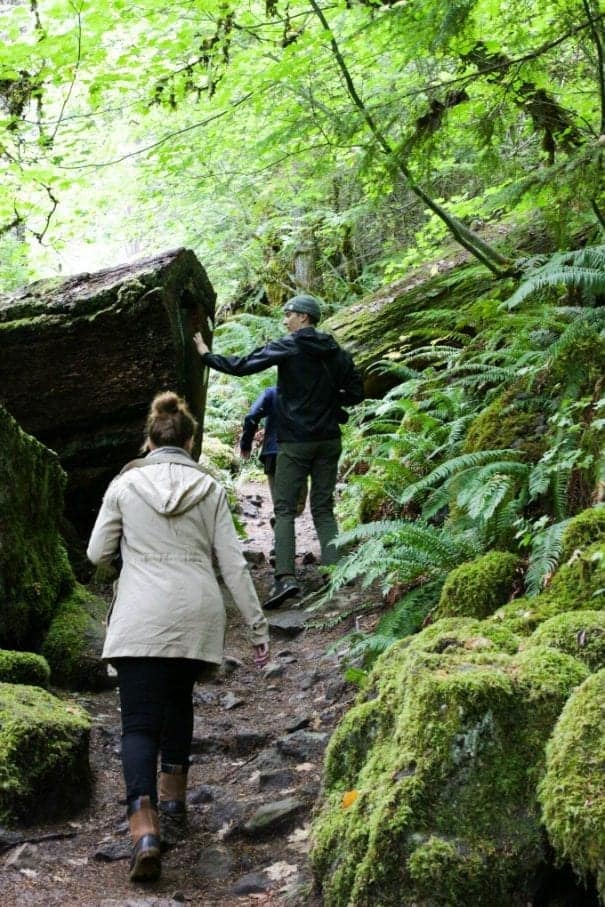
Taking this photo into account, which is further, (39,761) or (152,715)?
(39,761)

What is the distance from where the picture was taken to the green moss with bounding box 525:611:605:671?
3067 mm

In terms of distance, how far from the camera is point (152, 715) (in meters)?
3.91

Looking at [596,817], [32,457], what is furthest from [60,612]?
[596,817]

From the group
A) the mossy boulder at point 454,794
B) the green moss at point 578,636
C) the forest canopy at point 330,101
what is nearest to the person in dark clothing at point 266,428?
the forest canopy at point 330,101

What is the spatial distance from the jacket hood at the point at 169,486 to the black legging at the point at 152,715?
2.44 feet

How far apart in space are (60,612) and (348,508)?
14.1 feet

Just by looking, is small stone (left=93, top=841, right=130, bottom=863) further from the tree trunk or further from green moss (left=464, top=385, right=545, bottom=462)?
the tree trunk

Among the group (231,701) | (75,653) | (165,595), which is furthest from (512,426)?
(75,653)

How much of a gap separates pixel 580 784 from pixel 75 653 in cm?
440

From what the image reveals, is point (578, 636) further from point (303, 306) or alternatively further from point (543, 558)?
point (303, 306)

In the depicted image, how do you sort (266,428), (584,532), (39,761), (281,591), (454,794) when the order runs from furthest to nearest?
1. (266,428)
2. (281,591)
3. (584,532)
4. (39,761)
5. (454,794)

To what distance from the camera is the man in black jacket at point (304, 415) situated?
7684mm

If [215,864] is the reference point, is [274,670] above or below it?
above

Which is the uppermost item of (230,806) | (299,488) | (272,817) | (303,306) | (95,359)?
(303,306)
